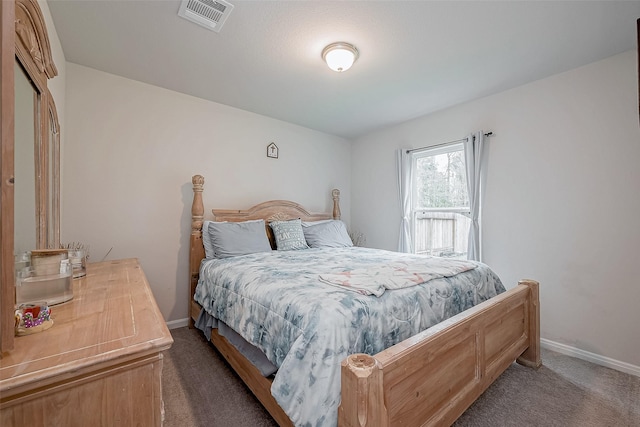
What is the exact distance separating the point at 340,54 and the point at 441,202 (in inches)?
84.1

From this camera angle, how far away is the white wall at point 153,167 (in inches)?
93.5

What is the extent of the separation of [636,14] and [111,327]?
318 centimetres

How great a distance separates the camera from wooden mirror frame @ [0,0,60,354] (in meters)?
0.64

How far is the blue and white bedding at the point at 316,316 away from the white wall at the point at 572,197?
0.75 meters

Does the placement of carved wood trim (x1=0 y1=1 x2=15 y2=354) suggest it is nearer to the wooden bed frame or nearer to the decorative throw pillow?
the wooden bed frame

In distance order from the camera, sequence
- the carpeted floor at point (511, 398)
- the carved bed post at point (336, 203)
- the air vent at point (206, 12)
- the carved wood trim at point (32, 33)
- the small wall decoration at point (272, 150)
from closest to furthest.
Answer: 1. the carved wood trim at point (32, 33)
2. the carpeted floor at point (511, 398)
3. the air vent at point (206, 12)
4. the small wall decoration at point (272, 150)
5. the carved bed post at point (336, 203)

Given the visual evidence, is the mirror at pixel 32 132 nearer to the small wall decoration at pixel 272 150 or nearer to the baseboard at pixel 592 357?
the small wall decoration at pixel 272 150

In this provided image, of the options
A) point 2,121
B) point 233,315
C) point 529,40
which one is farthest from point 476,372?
point 529,40

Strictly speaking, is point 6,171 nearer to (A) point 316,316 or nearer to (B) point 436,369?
(A) point 316,316

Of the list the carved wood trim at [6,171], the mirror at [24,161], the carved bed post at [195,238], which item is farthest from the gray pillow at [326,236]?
the carved wood trim at [6,171]

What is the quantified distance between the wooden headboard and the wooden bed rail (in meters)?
2.08

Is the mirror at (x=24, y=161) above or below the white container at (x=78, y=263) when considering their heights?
above

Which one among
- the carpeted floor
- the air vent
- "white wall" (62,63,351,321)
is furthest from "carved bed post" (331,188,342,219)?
the air vent

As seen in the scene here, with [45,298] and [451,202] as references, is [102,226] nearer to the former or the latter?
[45,298]
